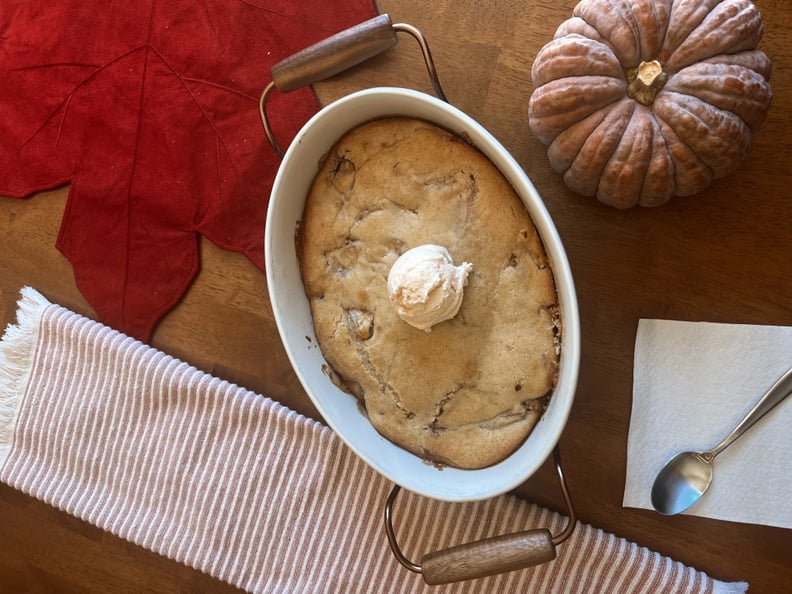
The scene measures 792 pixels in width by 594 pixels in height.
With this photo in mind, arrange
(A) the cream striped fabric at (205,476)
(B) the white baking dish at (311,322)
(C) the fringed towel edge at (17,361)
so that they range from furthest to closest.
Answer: (C) the fringed towel edge at (17,361) < (A) the cream striped fabric at (205,476) < (B) the white baking dish at (311,322)

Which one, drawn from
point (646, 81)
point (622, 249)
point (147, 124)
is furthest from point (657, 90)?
point (147, 124)

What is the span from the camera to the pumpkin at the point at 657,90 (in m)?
0.78

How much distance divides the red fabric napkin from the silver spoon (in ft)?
2.35

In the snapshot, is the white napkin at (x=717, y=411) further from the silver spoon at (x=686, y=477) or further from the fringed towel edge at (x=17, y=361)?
the fringed towel edge at (x=17, y=361)

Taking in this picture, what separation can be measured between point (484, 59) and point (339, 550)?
0.82 metres

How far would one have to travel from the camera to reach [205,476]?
1.08 metres

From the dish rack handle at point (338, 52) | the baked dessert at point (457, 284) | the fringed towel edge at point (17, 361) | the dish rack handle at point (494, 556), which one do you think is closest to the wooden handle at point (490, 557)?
the dish rack handle at point (494, 556)

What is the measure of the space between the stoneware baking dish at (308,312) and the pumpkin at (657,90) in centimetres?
12

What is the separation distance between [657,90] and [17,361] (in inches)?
44.4

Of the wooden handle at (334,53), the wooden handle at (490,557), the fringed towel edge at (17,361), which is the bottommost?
the wooden handle at (490,557)

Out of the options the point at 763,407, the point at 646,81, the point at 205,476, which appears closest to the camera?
the point at 646,81

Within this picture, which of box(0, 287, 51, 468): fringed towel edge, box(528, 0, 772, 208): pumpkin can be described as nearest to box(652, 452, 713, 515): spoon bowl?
box(528, 0, 772, 208): pumpkin

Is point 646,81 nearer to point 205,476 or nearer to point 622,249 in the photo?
point 622,249

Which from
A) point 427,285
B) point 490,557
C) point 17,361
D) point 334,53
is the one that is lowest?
point 490,557
